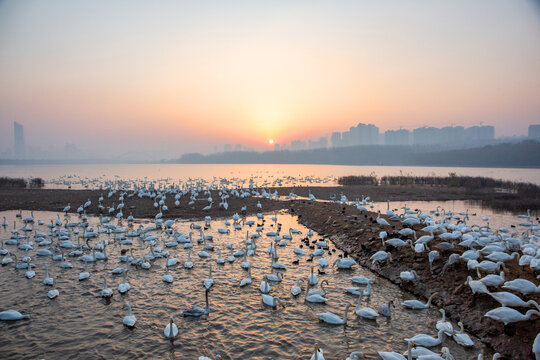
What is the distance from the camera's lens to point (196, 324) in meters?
8.09

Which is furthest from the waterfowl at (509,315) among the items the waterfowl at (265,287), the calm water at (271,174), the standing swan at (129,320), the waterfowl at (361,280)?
the calm water at (271,174)

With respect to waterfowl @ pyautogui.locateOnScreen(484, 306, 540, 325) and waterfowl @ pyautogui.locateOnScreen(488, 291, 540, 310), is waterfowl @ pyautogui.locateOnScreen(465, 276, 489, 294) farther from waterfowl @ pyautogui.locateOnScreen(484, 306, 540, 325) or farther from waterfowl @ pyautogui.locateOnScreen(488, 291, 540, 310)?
waterfowl @ pyautogui.locateOnScreen(484, 306, 540, 325)

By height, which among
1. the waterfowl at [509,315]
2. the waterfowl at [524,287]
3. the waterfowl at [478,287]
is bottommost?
the waterfowl at [509,315]

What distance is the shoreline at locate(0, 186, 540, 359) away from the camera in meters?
7.09

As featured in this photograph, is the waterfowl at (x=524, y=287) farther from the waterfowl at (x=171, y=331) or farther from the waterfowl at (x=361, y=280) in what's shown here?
the waterfowl at (x=171, y=331)

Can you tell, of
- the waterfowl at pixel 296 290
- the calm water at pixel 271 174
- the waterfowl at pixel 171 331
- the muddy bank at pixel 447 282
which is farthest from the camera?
the calm water at pixel 271 174

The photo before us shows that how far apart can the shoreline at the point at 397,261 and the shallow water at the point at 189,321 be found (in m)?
0.75

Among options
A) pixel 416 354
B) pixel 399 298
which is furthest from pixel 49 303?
pixel 399 298

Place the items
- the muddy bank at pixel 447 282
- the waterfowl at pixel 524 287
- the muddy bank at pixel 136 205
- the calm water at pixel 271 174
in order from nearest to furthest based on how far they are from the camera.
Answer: the muddy bank at pixel 447 282 → the waterfowl at pixel 524 287 → the muddy bank at pixel 136 205 → the calm water at pixel 271 174

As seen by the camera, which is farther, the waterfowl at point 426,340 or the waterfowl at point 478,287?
the waterfowl at point 478,287

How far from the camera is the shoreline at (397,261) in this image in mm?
7090

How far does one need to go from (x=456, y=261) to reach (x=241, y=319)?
24.8 feet

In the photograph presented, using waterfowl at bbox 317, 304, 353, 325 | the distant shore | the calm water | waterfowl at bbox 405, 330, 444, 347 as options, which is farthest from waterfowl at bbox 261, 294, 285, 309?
the calm water

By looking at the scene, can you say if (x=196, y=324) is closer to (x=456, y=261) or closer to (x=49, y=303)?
(x=49, y=303)
